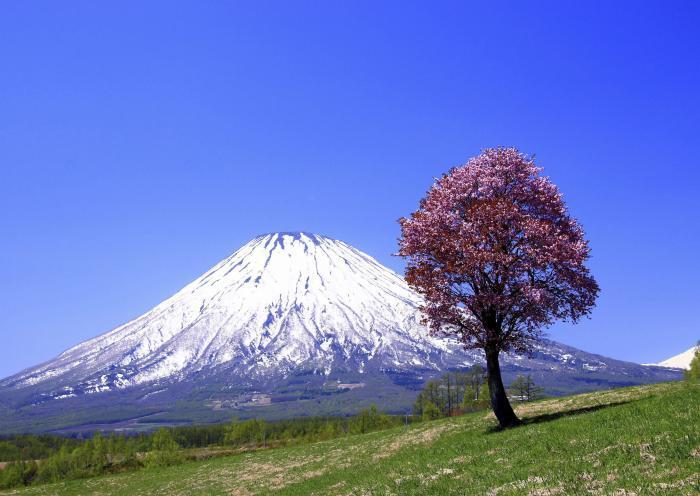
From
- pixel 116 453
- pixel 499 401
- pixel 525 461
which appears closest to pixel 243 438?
pixel 116 453

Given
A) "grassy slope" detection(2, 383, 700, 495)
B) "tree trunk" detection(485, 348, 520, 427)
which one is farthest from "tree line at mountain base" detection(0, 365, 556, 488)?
"tree trunk" detection(485, 348, 520, 427)

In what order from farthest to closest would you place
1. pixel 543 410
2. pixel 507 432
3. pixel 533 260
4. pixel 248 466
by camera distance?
pixel 248 466 < pixel 543 410 < pixel 533 260 < pixel 507 432

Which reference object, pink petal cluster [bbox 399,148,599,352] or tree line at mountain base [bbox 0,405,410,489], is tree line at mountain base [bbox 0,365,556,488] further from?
pink petal cluster [bbox 399,148,599,352]

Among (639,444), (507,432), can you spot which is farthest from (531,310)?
(639,444)

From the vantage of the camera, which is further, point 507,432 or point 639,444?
point 507,432

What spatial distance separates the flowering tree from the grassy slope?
5.37 metres

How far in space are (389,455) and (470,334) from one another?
8.00 meters

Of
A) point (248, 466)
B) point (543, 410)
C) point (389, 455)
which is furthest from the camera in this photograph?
point (248, 466)

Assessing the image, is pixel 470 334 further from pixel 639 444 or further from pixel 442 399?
pixel 442 399

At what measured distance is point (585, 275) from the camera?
1195 inches

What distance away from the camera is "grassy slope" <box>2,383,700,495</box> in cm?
1477

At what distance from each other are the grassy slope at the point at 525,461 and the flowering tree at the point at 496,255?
537cm

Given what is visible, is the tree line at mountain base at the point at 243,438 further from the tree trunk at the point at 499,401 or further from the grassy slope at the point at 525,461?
the tree trunk at the point at 499,401

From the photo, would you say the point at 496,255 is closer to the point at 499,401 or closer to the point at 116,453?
the point at 499,401
